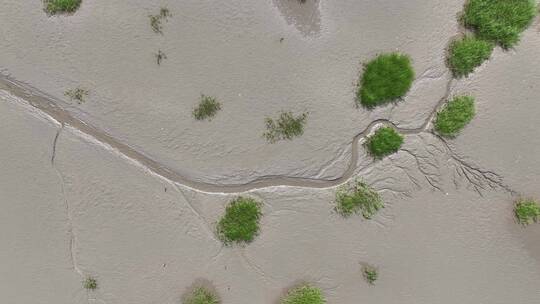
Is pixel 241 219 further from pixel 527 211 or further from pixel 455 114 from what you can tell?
pixel 527 211

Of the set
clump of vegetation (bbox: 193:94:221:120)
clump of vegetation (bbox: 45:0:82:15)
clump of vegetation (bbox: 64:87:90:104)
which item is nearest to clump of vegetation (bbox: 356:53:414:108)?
clump of vegetation (bbox: 193:94:221:120)

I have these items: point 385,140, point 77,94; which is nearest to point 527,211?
point 385,140

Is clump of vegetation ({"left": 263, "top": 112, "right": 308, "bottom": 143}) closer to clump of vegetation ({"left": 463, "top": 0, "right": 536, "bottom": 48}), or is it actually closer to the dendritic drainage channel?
the dendritic drainage channel

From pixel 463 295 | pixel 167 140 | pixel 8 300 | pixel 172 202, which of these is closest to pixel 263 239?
pixel 172 202

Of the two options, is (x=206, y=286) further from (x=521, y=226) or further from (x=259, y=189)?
(x=521, y=226)

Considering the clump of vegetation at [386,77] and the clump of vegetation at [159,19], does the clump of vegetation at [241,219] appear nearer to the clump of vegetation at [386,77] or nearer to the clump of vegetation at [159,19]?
the clump of vegetation at [386,77]

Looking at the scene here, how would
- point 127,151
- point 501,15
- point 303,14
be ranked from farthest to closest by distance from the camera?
point 127,151 → point 303,14 → point 501,15
